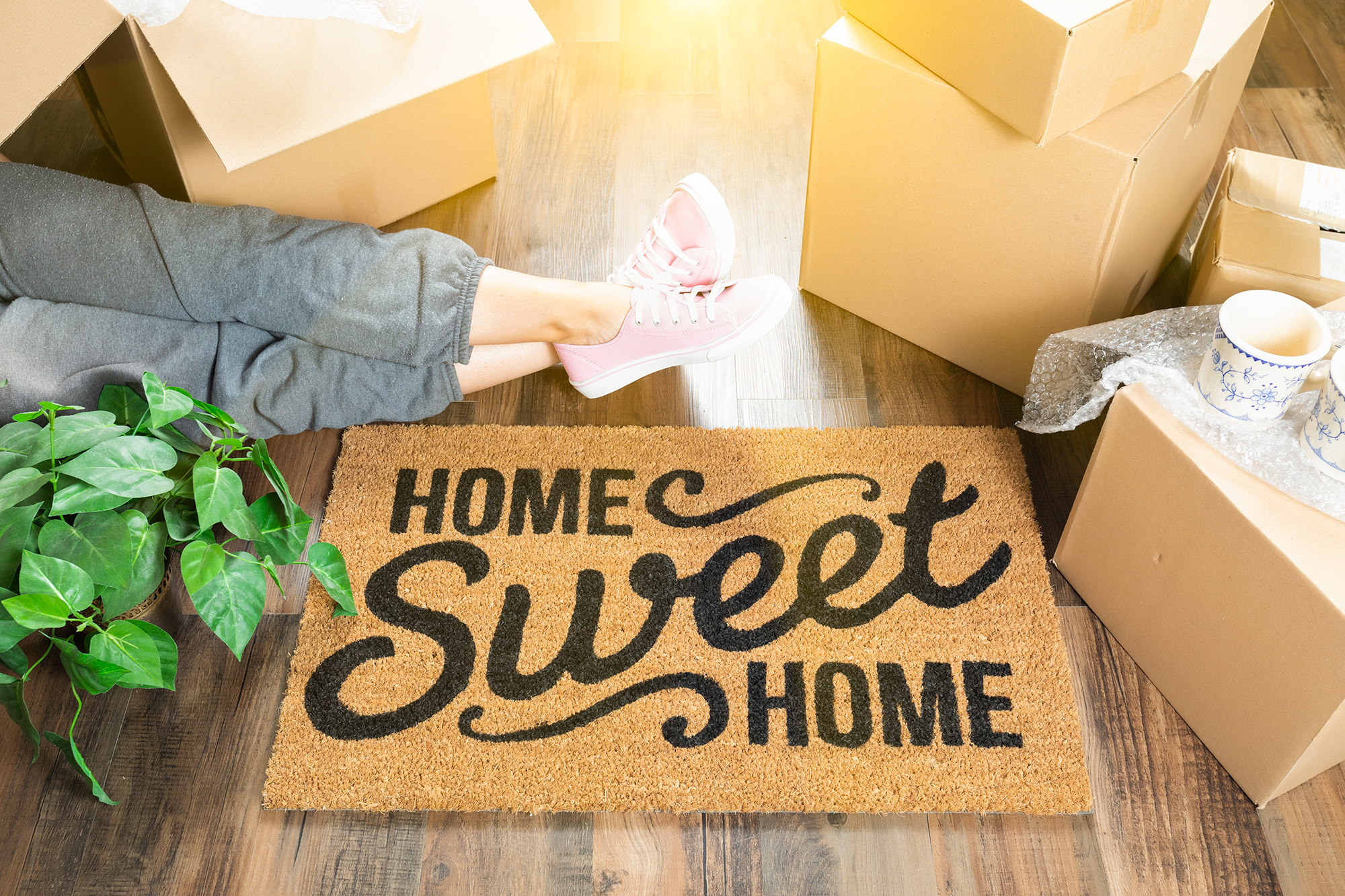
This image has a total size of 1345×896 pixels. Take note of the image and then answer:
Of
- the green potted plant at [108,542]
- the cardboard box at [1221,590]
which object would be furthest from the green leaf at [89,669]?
the cardboard box at [1221,590]

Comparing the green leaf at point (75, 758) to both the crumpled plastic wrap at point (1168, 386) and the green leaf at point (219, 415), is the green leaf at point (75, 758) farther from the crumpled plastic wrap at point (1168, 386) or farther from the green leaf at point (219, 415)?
the crumpled plastic wrap at point (1168, 386)

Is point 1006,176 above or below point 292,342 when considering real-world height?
above

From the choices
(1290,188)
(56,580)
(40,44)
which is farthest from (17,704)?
(1290,188)

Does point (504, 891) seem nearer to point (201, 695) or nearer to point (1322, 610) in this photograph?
point (201, 695)

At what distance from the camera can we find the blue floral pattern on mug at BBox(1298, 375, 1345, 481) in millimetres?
827

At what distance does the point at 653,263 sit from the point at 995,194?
0.43 m

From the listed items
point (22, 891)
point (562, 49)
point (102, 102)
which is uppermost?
point (102, 102)

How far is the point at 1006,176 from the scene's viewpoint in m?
1.09

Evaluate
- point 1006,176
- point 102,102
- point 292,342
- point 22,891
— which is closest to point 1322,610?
point 1006,176

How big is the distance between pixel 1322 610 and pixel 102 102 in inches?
61.8

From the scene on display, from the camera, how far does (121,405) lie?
3.35ft

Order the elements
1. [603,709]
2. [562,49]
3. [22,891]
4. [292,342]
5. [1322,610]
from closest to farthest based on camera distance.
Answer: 1. [1322,610]
2. [22,891]
3. [603,709]
4. [292,342]
5. [562,49]

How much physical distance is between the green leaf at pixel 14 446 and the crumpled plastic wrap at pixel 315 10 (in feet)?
1.43

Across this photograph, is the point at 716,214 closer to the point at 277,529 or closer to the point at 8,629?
the point at 277,529
